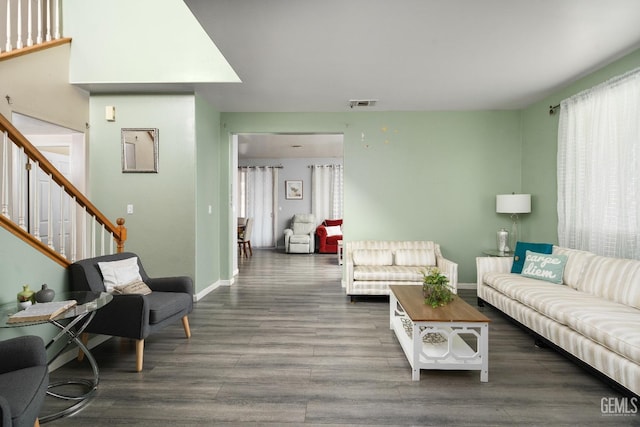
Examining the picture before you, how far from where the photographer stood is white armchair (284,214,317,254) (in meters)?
8.98

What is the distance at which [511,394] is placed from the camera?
7.32 feet

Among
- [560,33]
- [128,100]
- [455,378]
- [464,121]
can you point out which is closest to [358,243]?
[464,121]

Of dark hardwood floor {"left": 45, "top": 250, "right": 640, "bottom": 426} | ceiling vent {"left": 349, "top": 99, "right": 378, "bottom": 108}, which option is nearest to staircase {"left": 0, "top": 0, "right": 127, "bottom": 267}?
dark hardwood floor {"left": 45, "top": 250, "right": 640, "bottom": 426}

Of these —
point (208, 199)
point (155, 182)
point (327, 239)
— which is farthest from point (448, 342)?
point (327, 239)

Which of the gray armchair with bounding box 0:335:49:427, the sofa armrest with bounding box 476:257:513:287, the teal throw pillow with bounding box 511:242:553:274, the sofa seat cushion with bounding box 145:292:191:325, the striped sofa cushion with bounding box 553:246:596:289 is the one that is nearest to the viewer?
the gray armchair with bounding box 0:335:49:427

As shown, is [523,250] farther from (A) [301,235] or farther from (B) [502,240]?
(A) [301,235]

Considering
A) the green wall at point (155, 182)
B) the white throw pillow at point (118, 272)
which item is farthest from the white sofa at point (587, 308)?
the green wall at point (155, 182)

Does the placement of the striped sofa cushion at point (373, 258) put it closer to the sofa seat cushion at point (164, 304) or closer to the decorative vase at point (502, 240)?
the decorative vase at point (502, 240)

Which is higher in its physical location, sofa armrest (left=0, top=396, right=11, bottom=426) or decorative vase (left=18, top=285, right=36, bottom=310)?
decorative vase (left=18, top=285, right=36, bottom=310)

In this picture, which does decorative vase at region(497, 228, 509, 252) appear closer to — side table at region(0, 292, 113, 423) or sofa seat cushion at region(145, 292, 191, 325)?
sofa seat cushion at region(145, 292, 191, 325)

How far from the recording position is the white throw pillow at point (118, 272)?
9.18 ft

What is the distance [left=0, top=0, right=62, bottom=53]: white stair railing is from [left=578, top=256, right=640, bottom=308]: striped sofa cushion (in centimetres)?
594

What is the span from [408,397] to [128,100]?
4495mm

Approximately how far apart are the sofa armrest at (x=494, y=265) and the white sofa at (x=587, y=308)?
95 mm
